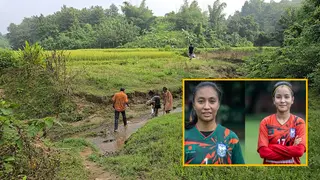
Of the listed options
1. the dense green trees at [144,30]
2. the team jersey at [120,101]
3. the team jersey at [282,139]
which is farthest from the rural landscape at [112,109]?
the dense green trees at [144,30]

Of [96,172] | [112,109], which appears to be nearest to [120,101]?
[112,109]

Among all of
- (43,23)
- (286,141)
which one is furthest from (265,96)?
(43,23)

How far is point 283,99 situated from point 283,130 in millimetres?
315

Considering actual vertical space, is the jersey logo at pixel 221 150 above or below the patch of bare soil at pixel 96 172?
above

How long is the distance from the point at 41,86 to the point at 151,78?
20.3ft

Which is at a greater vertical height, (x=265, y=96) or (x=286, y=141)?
(x=265, y=96)

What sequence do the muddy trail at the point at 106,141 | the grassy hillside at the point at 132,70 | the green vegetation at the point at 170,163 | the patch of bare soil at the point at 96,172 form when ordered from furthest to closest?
the grassy hillside at the point at 132,70
the muddy trail at the point at 106,141
the patch of bare soil at the point at 96,172
the green vegetation at the point at 170,163

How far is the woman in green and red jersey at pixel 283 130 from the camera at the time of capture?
3213 millimetres

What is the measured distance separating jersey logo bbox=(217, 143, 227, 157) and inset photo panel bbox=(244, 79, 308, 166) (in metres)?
0.22

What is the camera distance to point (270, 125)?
10.6 feet

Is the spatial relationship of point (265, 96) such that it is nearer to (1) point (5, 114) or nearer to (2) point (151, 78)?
(1) point (5, 114)

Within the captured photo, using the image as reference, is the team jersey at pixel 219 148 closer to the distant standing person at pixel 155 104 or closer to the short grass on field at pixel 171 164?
the short grass on field at pixel 171 164

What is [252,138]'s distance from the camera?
3.25 m

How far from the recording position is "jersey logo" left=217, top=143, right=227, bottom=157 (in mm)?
3225
